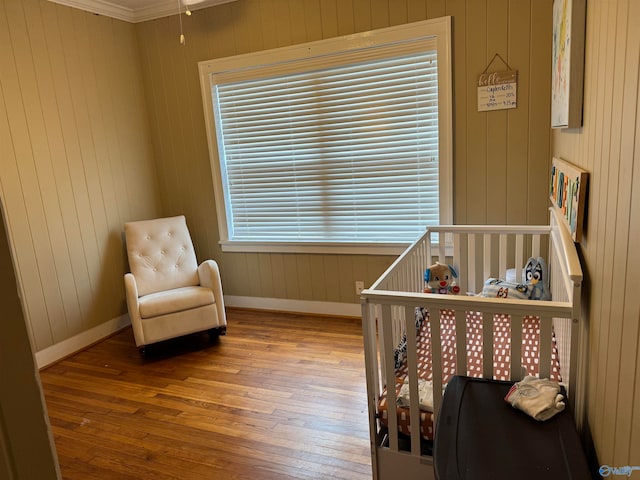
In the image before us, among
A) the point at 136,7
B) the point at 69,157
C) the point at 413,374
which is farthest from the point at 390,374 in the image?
the point at 136,7

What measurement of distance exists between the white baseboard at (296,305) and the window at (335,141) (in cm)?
48

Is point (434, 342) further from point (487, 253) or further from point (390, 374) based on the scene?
point (487, 253)

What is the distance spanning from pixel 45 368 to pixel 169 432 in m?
1.44

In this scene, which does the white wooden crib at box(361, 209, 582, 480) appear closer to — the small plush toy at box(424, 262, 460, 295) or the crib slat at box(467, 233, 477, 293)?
the small plush toy at box(424, 262, 460, 295)

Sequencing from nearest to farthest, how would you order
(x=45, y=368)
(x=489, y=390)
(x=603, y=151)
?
(x=603, y=151), (x=489, y=390), (x=45, y=368)

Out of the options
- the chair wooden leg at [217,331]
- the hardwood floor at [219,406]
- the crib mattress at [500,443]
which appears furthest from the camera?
the chair wooden leg at [217,331]

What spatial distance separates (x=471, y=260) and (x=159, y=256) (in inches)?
93.9

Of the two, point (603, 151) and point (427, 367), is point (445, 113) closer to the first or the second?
point (427, 367)

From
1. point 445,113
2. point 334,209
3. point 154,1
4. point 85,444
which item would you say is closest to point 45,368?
point 85,444

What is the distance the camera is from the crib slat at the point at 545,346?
53.1 inches

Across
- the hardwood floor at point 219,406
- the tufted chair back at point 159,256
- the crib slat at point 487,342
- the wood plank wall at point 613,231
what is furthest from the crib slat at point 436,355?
the tufted chair back at point 159,256

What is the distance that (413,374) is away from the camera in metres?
1.56

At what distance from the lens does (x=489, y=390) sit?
1.33 m

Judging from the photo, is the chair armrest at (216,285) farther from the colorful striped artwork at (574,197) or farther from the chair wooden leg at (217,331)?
the colorful striped artwork at (574,197)
